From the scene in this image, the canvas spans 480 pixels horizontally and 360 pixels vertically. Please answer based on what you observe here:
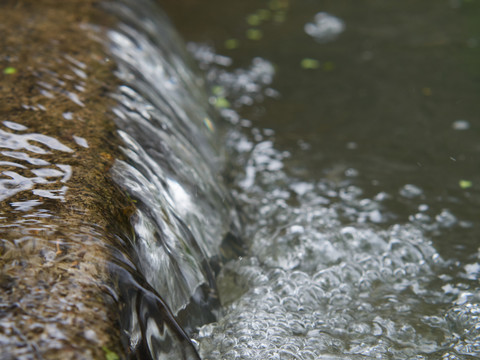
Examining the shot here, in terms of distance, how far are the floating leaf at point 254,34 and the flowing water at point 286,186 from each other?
0.09m

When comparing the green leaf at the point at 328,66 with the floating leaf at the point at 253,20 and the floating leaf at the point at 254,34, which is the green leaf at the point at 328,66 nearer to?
the floating leaf at the point at 254,34

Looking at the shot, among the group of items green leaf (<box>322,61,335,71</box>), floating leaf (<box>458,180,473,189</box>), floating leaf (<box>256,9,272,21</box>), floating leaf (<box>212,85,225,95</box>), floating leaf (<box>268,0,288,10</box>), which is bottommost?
floating leaf (<box>458,180,473,189</box>)

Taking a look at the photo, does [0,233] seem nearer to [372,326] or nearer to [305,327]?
[305,327]

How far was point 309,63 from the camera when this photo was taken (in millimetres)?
5062

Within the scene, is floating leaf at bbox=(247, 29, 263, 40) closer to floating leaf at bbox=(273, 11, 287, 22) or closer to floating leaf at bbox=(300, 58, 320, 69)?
floating leaf at bbox=(273, 11, 287, 22)

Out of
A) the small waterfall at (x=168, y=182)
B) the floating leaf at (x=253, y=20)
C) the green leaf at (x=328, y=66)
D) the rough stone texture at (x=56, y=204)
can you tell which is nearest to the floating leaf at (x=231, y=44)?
the floating leaf at (x=253, y=20)

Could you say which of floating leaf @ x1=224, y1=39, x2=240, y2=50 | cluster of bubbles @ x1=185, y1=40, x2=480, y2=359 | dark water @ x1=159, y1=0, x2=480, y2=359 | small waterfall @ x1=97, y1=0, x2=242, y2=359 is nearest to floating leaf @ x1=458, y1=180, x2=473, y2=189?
dark water @ x1=159, y1=0, x2=480, y2=359

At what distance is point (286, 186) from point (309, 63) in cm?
207

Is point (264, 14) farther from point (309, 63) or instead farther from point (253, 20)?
point (309, 63)

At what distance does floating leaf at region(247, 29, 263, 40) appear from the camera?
5702mm

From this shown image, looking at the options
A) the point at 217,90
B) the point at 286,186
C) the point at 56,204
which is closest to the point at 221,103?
the point at 217,90

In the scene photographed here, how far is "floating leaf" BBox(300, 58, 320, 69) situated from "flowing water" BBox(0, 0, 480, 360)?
0.9 inches

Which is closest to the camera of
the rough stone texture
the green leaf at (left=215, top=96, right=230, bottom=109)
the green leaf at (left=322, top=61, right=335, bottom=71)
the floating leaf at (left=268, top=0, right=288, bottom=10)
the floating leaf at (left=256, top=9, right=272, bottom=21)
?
the rough stone texture

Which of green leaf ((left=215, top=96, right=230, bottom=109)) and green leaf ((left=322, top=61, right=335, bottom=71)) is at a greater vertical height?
green leaf ((left=322, top=61, right=335, bottom=71))
